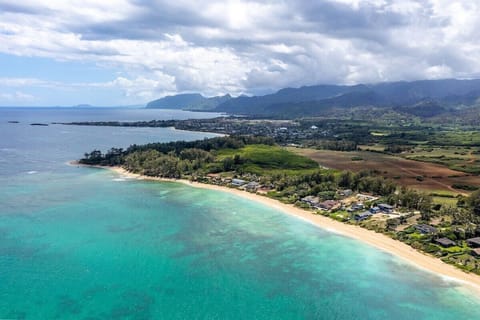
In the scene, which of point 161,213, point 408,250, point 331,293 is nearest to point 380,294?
point 331,293

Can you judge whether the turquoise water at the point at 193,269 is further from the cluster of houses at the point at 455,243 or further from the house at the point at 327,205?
the house at the point at 327,205

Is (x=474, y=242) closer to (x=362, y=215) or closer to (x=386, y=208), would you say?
(x=386, y=208)

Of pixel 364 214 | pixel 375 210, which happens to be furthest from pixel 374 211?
pixel 364 214

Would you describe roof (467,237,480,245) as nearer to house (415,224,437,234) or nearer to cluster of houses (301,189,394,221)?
house (415,224,437,234)

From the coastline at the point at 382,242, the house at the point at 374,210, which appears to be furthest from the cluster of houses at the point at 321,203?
the house at the point at 374,210

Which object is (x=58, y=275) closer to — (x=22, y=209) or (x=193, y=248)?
(x=193, y=248)
